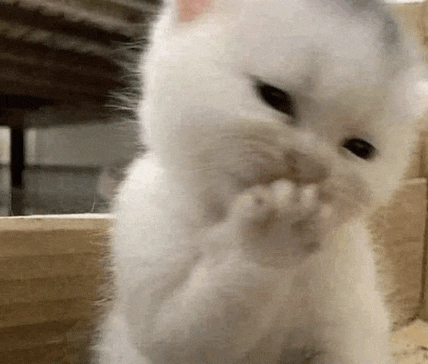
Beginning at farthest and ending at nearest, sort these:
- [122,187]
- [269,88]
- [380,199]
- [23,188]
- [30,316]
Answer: [23,188] < [30,316] < [122,187] < [380,199] < [269,88]

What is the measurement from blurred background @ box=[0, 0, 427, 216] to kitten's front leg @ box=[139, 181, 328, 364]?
26 centimetres

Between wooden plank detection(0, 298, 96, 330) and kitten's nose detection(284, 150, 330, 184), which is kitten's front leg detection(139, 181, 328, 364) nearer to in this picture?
kitten's nose detection(284, 150, 330, 184)

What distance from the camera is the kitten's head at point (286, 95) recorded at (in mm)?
509

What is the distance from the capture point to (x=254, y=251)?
547 mm

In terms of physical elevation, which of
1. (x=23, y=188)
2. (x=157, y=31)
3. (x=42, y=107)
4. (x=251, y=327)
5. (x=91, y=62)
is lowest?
(x=23, y=188)

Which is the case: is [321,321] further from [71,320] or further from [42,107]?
[42,107]

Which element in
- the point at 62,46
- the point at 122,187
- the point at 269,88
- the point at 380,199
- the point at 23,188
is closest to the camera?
the point at 269,88

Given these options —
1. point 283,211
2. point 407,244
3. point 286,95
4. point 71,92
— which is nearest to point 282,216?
point 283,211

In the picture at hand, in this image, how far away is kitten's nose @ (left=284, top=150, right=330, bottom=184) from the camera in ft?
1.69

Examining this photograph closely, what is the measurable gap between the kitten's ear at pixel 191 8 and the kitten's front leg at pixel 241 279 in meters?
0.20

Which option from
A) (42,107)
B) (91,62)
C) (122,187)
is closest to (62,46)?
(91,62)

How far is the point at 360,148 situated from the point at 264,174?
101 millimetres

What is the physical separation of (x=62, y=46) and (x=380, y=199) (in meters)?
0.89

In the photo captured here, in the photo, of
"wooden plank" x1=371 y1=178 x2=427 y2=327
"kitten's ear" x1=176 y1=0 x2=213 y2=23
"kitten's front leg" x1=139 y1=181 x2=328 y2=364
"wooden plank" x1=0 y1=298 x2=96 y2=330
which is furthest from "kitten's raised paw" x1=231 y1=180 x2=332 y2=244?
"wooden plank" x1=371 y1=178 x2=427 y2=327
